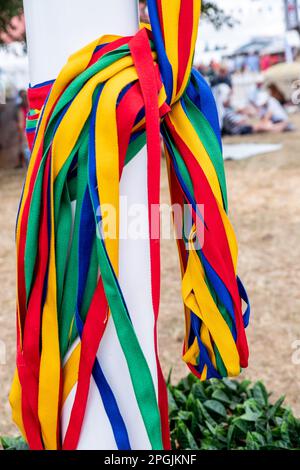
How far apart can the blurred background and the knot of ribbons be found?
60.3 inches

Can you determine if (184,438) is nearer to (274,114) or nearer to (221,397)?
(221,397)

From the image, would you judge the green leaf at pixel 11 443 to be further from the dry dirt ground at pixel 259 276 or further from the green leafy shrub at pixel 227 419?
the dry dirt ground at pixel 259 276

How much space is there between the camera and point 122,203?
1081mm

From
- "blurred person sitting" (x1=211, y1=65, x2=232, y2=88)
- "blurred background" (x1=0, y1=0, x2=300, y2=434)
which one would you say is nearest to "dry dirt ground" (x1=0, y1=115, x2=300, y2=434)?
"blurred background" (x1=0, y1=0, x2=300, y2=434)

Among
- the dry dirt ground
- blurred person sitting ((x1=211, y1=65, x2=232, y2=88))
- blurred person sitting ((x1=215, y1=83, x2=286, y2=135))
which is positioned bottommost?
Answer: the dry dirt ground

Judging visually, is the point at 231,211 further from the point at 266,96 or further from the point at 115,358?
the point at 266,96

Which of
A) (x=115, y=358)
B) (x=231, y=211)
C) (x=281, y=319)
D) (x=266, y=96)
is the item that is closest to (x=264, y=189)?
(x=231, y=211)

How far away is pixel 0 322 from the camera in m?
3.65

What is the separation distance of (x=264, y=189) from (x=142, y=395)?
546 cm

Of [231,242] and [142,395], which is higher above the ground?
[231,242]

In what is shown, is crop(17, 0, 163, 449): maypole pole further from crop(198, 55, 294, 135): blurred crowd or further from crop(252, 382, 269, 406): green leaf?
crop(198, 55, 294, 135): blurred crowd

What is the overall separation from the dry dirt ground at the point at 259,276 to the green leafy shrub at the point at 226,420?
0.40 m

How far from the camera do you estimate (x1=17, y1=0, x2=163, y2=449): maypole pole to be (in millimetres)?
1042

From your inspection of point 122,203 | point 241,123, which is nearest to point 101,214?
point 122,203
